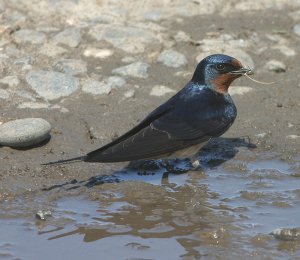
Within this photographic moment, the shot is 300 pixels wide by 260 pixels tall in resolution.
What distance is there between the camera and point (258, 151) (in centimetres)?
684

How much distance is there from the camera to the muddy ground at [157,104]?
20.4 feet

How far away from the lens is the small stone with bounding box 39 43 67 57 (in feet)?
26.0

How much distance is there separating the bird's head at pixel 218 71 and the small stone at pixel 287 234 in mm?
1627

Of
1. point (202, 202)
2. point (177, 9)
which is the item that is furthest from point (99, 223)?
point (177, 9)

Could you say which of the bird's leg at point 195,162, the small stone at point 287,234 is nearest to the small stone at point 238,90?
the bird's leg at point 195,162

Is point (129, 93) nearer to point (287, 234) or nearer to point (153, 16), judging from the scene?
point (153, 16)

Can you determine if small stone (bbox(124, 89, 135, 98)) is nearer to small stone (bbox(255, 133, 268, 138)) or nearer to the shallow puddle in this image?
the shallow puddle

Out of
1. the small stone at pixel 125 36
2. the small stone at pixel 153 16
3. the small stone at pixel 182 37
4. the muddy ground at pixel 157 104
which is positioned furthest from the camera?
the small stone at pixel 153 16

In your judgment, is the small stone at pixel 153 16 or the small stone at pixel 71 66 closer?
the small stone at pixel 71 66

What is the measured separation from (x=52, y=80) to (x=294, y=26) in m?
2.55

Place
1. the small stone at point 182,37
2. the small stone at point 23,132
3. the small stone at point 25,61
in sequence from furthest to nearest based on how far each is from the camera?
the small stone at point 182,37 < the small stone at point 25,61 < the small stone at point 23,132

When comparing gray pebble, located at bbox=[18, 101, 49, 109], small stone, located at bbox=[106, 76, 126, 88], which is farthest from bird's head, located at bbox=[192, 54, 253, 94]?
gray pebble, located at bbox=[18, 101, 49, 109]

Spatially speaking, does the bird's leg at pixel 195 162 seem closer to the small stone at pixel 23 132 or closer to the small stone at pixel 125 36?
the small stone at pixel 23 132

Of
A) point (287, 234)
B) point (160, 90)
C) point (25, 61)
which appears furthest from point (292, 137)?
point (25, 61)
